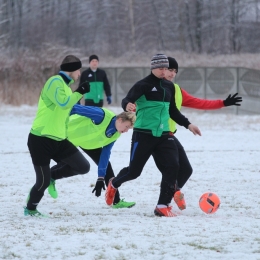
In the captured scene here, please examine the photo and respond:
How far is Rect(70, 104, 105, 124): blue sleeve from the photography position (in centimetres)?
Result: 775

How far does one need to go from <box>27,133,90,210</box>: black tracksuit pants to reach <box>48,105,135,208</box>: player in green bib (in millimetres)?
311

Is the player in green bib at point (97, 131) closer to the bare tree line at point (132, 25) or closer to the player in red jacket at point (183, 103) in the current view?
the player in red jacket at point (183, 103)

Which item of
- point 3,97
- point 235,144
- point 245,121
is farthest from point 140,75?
point 235,144

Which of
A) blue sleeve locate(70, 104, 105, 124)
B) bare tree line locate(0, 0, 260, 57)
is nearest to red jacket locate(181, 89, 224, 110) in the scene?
blue sleeve locate(70, 104, 105, 124)

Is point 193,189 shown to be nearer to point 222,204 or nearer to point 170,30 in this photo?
point 222,204

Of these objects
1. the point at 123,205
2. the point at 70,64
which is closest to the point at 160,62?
the point at 70,64

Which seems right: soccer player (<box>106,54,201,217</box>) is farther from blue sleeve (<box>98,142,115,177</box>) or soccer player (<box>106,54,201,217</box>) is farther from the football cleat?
the football cleat

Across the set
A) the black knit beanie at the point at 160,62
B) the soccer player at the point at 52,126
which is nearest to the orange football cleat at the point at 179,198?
the soccer player at the point at 52,126

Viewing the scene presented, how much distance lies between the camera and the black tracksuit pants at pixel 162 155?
7586 millimetres

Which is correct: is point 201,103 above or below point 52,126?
above

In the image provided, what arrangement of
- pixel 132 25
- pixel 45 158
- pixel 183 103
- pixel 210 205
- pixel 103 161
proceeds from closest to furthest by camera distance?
pixel 45 158
pixel 210 205
pixel 103 161
pixel 183 103
pixel 132 25

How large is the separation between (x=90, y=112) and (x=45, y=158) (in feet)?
2.60

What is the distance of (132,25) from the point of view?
48.8 metres

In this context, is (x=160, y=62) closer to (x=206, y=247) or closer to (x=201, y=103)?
(x=201, y=103)
